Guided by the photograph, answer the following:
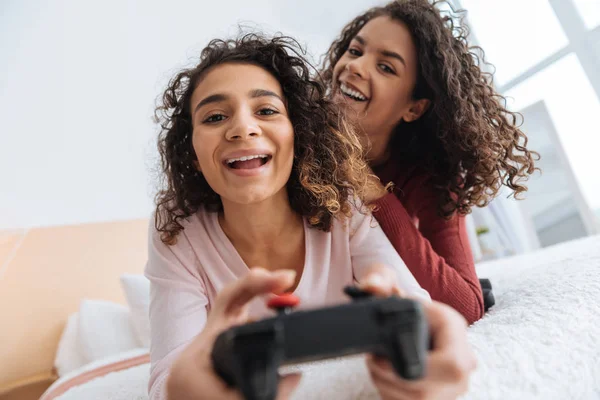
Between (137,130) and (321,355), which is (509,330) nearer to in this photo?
(321,355)

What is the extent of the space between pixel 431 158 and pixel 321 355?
1.06m

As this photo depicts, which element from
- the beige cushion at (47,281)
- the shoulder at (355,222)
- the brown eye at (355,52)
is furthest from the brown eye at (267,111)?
the beige cushion at (47,281)

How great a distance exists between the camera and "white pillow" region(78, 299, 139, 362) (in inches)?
65.4

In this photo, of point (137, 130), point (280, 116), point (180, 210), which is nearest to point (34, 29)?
point (137, 130)

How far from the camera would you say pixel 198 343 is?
0.40m

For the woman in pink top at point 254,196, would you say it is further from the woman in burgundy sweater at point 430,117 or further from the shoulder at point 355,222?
the woman in burgundy sweater at point 430,117

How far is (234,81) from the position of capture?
2.71 feet

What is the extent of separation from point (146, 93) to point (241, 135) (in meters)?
1.78

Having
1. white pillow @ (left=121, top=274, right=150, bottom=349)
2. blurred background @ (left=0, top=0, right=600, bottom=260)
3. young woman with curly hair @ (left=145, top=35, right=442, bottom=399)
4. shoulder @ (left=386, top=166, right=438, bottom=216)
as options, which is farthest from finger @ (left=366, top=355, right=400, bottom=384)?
white pillow @ (left=121, top=274, right=150, bottom=349)

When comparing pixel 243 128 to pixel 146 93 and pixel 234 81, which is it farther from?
pixel 146 93

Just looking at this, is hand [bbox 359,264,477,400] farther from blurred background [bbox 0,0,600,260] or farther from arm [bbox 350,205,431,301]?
blurred background [bbox 0,0,600,260]

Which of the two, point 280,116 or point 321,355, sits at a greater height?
point 280,116

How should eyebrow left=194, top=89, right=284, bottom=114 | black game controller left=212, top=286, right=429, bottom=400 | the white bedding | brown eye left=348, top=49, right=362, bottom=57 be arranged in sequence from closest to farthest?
black game controller left=212, top=286, right=429, bottom=400
the white bedding
eyebrow left=194, top=89, right=284, bottom=114
brown eye left=348, top=49, right=362, bottom=57

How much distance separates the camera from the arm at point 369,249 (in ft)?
2.70
